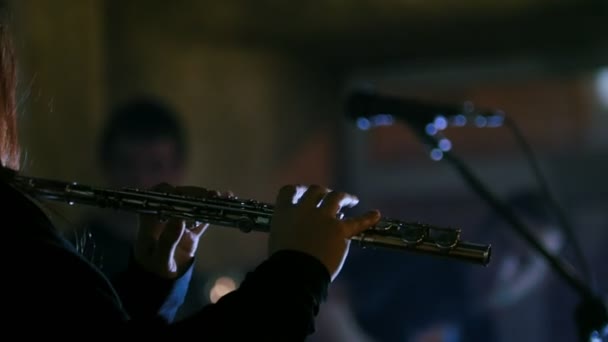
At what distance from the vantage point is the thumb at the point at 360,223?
122 centimetres

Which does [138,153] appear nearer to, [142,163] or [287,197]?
[142,163]

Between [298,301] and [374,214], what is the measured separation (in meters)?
0.21

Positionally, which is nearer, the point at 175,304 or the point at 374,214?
the point at 374,214

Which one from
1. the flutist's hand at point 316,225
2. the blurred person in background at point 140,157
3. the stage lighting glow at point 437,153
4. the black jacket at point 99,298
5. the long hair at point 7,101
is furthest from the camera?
the blurred person in background at point 140,157

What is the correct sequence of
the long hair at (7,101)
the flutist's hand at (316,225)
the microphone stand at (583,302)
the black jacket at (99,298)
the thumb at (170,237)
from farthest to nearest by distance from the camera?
the microphone stand at (583,302) < the thumb at (170,237) < the long hair at (7,101) < the flutist's hand at (316,225) < the black jacket at (99,298)

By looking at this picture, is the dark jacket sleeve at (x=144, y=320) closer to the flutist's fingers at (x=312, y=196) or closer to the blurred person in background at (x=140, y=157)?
the flutist's fingers at (x=312, y=196)

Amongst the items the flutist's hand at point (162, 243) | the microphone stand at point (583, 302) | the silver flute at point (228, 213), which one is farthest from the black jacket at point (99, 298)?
the microphone stand at point (583, 302)

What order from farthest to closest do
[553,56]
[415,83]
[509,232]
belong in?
[415,83]
[553,56]
[509,232]

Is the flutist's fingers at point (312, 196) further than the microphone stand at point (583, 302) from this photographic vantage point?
No

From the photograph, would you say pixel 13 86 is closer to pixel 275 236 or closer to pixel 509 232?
pixel 275 236

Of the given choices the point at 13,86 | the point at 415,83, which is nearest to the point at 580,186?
the point at 415,83

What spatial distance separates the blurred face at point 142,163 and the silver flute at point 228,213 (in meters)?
1.40

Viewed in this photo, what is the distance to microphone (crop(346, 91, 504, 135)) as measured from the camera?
2096mm

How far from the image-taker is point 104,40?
3.67 metres
